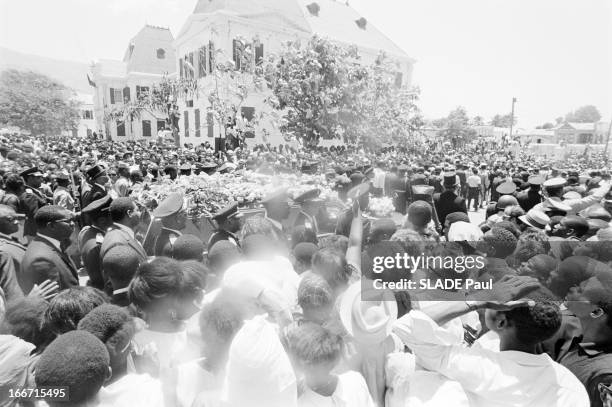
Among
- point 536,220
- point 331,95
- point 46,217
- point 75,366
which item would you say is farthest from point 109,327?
point 331,95

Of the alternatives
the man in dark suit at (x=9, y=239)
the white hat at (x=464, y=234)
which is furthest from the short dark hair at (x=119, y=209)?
the white hat at (x=464, y=234)

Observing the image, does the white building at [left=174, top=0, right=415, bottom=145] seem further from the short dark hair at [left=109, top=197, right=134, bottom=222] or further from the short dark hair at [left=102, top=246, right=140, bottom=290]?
the short dark hair at [left=102, top=246, right=140, bottom=290]

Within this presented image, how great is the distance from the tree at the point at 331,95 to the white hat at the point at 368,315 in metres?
14.0

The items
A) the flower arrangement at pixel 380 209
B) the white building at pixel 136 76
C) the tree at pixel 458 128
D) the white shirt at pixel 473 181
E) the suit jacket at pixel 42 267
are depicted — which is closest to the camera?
the suit jacket at pixel 42 267

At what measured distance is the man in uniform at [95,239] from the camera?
3418 millimetres

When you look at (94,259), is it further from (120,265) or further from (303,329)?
(303,329)

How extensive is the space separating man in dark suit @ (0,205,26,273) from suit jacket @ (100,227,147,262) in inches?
23.5

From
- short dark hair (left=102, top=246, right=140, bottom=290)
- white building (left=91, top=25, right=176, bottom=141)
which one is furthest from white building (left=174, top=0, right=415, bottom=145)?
short dark hair (left=102, top=246, right=140, bottom=290)

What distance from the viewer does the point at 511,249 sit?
3205 millimetres

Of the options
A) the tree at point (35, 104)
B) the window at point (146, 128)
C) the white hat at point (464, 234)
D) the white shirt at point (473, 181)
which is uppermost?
the tree at point (35, 104)

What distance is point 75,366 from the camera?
1.36m

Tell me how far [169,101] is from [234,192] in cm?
1775

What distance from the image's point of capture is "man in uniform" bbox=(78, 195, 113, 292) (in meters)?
3.42

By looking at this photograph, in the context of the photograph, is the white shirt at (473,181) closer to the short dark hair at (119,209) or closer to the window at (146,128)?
the short dark hair at (119,209)
